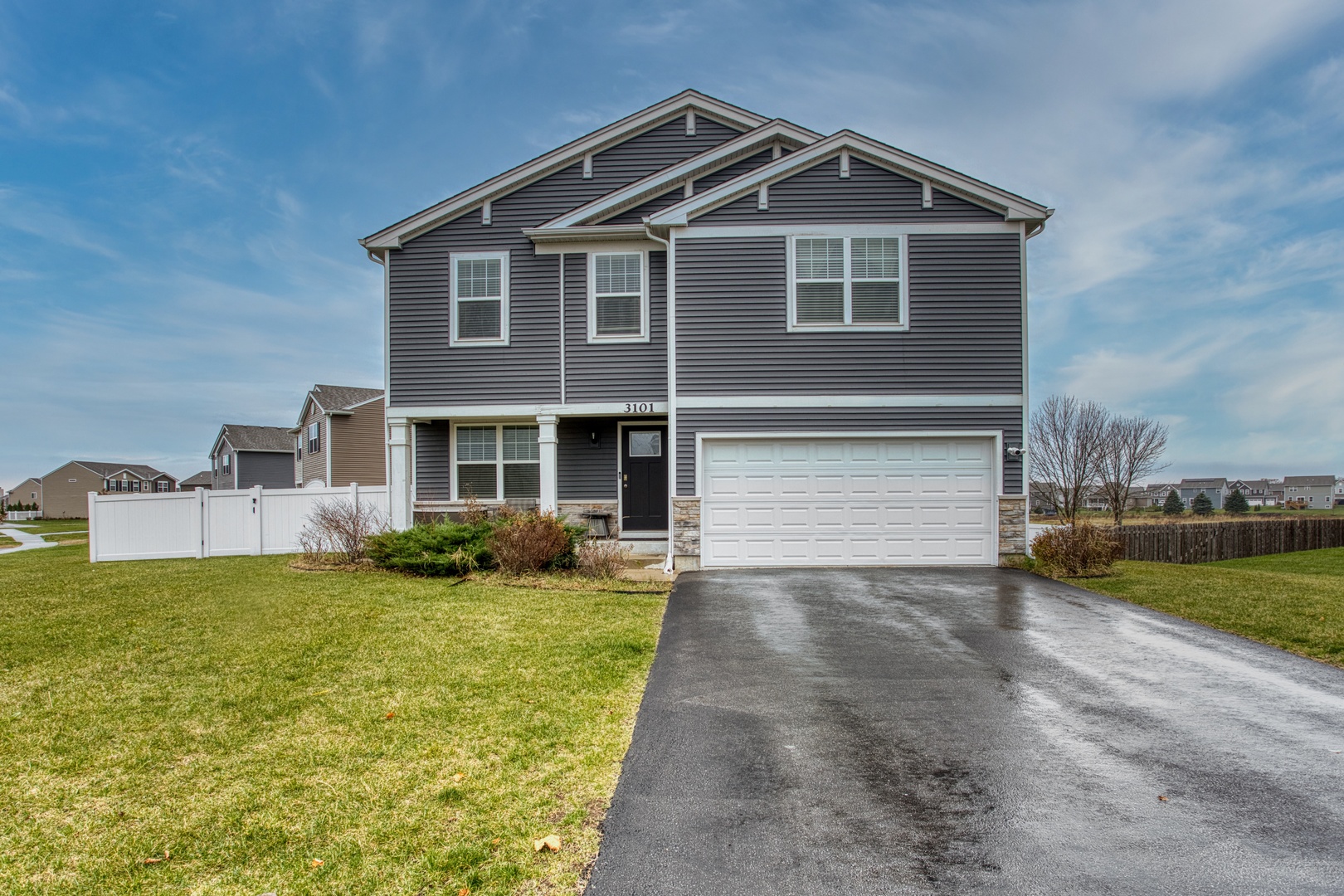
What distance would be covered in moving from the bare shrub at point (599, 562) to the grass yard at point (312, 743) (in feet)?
7.04

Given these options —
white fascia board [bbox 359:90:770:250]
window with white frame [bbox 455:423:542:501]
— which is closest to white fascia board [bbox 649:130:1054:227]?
white fascia board [bbox 359:90:770:250]

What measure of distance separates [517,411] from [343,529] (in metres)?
3.90

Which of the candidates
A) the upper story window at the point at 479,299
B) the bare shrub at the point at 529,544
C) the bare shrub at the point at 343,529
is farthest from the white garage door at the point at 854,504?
the bare shrub at the point at 343,529

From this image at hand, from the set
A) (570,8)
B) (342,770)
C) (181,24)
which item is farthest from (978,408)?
(181,24)

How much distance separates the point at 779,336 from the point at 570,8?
7393 millimetres

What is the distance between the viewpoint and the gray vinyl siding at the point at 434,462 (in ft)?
51.6

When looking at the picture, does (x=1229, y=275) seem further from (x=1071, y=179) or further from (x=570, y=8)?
(x=570, y=8)

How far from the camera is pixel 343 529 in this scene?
12.7 m

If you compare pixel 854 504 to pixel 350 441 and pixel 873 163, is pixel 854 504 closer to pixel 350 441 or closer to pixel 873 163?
pixel 873 163

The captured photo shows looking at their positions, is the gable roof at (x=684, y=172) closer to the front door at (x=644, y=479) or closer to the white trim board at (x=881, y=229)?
the white trim board at (x=881, y=229)

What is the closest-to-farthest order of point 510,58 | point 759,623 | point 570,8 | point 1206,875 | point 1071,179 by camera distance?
1. point 1206,875
2. point 759,623
3. point 570,8
4. point 510,58
5. point 1071,179

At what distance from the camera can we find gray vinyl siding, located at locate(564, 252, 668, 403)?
14.5m

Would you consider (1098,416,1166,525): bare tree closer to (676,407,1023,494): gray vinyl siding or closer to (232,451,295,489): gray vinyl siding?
(676,407,1023,494): gray vinyl siding

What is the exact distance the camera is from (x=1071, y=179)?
57.2 feet
